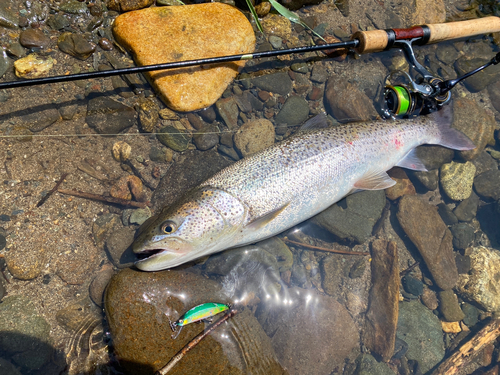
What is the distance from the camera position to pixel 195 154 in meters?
4.16

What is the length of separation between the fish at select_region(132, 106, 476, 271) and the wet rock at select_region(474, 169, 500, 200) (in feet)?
6.33

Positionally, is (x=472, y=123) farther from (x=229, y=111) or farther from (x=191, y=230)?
(x=191, y=230)

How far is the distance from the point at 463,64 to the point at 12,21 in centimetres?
703

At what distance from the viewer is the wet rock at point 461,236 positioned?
15.6 feet

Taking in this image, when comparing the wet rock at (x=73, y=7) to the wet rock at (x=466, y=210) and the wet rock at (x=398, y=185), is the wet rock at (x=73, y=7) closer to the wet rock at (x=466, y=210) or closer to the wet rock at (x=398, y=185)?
the wet rock at (x=398, y=185)

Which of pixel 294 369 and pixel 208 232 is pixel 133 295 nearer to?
pixel 208 232

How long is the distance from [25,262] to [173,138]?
2308 mm

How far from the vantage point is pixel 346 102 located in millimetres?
4504

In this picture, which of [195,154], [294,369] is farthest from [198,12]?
[294,369]

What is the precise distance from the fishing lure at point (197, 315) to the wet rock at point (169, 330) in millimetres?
57

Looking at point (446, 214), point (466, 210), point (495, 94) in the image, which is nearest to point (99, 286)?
point (446, 214)

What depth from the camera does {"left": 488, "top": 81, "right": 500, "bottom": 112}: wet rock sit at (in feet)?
16.7

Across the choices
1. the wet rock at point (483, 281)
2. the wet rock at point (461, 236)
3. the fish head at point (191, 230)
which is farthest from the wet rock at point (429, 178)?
the fish head at point (191, 230)

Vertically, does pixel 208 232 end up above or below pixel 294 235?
above
